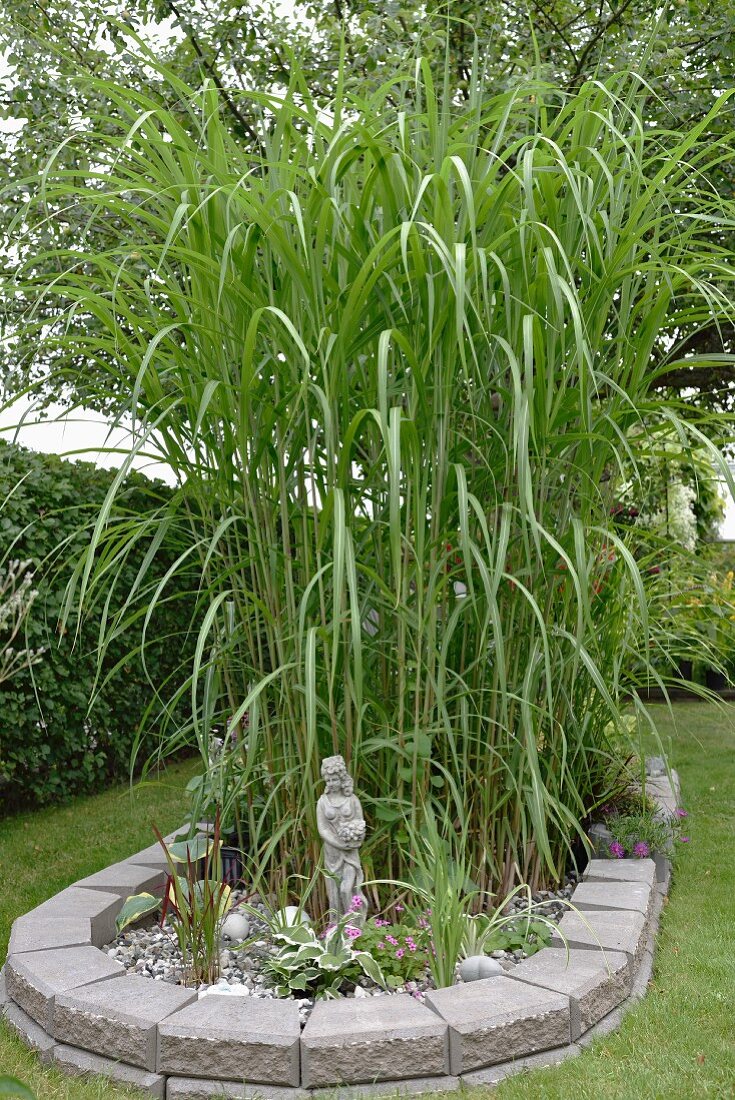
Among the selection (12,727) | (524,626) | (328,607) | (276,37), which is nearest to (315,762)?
(328,607)

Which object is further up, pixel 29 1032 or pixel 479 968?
pixel 479 968

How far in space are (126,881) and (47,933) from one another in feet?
1.37

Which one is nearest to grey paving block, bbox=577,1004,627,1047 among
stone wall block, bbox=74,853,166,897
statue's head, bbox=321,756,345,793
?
statue's head, bbox=321,756,345,793

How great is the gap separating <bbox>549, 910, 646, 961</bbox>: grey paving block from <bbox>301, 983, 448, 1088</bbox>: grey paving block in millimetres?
420

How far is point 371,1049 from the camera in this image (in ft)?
6.06

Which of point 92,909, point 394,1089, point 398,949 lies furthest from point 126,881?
point 394,1089

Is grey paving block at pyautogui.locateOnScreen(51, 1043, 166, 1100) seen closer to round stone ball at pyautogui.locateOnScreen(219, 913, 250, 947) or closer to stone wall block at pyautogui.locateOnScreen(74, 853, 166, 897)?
round stone ball at pyautogui.locateOnScreen(219, 913, 250, 947)

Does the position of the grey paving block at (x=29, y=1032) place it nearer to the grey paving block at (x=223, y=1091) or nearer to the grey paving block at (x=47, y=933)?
the grey paving block at (x=47, y=933)

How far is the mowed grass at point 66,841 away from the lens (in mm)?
3038

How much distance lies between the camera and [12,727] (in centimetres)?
437

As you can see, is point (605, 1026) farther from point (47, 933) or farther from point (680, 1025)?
point (47, 933)

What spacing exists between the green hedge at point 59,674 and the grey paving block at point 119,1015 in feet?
6.92

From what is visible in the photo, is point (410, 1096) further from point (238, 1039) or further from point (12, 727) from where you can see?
point (12, 727)

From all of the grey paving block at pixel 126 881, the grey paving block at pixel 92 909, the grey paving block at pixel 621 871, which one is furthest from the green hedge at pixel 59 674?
the grey paving block at pixel 621 871
